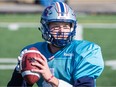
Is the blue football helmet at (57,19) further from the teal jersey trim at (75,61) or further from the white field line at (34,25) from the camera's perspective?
the white field line at (34,25)

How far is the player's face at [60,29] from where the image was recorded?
424 cm

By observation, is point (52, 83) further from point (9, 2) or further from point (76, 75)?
point (9, 2)

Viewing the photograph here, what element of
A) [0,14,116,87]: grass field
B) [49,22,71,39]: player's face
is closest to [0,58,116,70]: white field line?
[0,14,116,87]: grass field

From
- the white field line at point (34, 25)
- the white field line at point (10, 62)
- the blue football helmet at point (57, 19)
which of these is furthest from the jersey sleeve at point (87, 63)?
the white field line at point (34, 25)

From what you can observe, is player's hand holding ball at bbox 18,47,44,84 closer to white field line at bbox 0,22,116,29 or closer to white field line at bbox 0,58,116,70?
white field line at bbox 0,58,116,70

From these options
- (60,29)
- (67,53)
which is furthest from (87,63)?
(60,29)

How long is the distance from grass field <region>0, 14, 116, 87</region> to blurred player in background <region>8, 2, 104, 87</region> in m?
4.05

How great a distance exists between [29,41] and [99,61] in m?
7.94

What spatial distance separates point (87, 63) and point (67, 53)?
221mm

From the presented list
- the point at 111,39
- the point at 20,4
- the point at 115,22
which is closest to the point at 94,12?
the point at 115,22

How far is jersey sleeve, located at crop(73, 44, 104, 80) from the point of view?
4238 mm

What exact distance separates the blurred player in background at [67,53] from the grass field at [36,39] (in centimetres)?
405

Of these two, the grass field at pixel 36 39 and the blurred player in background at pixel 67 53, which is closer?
the blurred player in background at pixel 67 53

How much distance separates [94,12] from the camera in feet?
58.5
